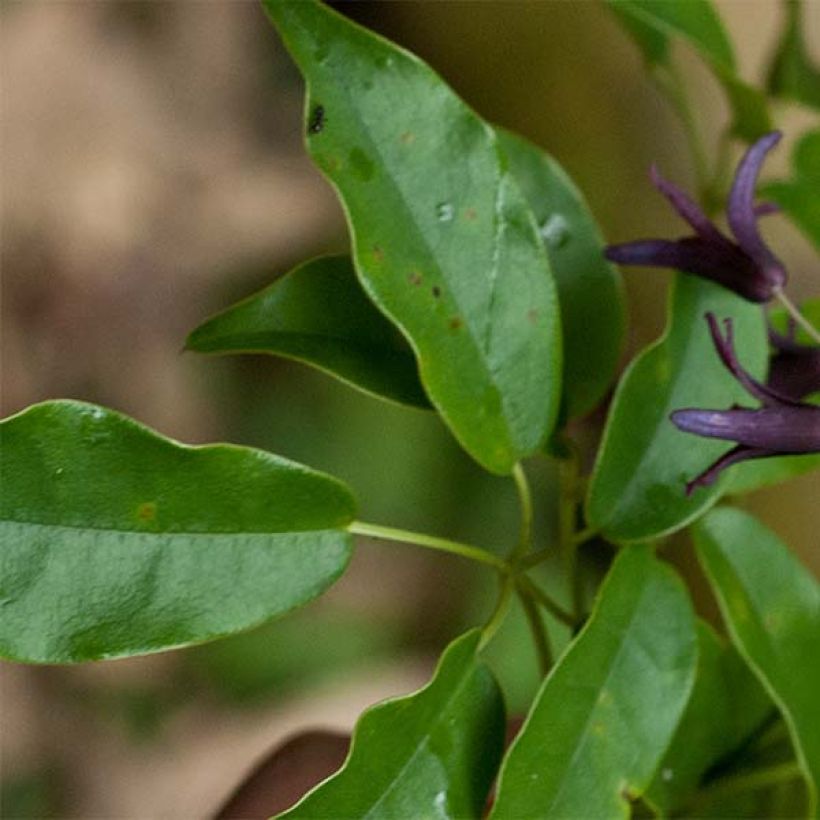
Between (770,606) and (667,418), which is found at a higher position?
(667,418)

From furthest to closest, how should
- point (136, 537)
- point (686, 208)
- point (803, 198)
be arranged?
1. point (803, 198)
2. point (686, 208)
3. point (136, 537)

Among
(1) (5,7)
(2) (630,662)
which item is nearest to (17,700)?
(1) (5,7)

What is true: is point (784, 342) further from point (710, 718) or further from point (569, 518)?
point (710, 718)

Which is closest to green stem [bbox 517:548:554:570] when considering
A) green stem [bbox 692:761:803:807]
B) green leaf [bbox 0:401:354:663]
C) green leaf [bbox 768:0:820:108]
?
green leaf [bbox 0:401:354:663]

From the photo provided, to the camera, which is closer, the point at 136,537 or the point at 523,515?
the point at 136,537

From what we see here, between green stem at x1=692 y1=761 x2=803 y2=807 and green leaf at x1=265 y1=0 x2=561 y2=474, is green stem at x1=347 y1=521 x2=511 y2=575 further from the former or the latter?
green stem at x1=692 y1=761 x2=803 y2=807

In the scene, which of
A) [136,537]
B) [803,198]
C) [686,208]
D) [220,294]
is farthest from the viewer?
[220,294]

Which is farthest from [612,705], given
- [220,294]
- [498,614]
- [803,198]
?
[220,294]

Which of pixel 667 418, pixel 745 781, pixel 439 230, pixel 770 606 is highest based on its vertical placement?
pixel 439 230
